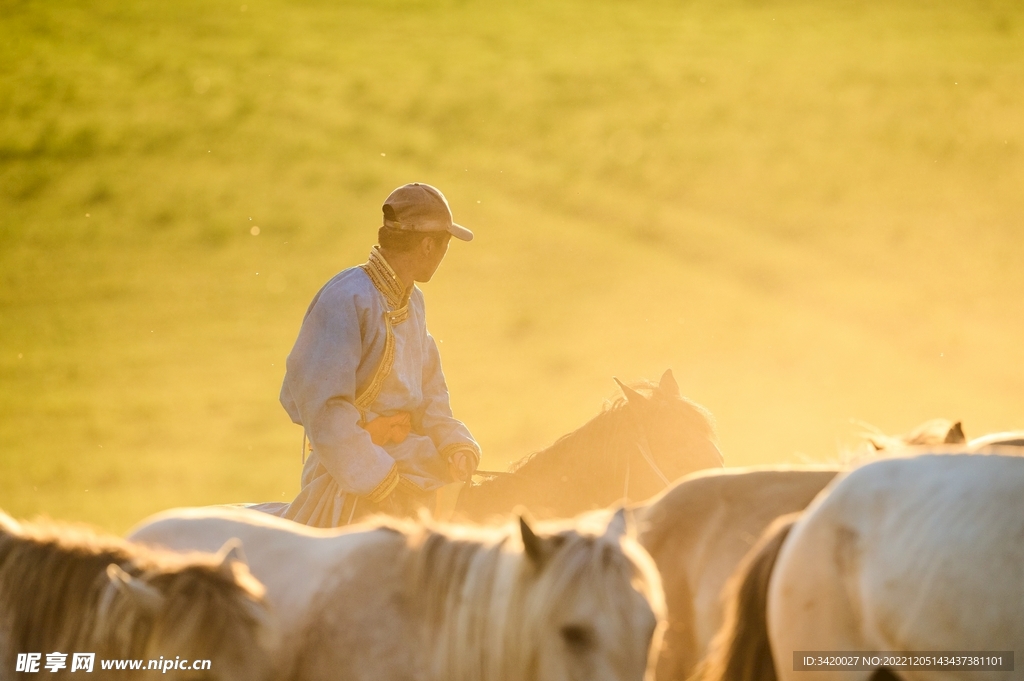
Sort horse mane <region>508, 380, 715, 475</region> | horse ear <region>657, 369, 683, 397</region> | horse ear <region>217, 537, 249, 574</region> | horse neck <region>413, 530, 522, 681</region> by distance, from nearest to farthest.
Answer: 1. horse ear <region>217, 537, 249, 574</region>
2. horse neck <region>413, 530, 522, 681</region>
3. horse mane <region>508, 380, 715, 475</region>
4. horse ear <region>657, 369, 683, 397</region>

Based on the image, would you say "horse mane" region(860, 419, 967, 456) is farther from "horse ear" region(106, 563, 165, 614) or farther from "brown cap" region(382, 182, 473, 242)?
"horse ear" region(106, 563, 165, 614)

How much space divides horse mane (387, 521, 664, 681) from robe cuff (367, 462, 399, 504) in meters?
1.68

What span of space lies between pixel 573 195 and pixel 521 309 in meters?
12.8

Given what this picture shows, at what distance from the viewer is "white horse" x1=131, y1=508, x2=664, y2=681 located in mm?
2736

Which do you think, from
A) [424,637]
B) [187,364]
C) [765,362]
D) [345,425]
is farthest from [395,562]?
[187,364]

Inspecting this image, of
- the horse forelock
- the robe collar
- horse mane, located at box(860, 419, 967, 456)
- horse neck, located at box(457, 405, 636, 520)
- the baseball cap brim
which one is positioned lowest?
horse neck, located at box(457, 405, 636, 520)

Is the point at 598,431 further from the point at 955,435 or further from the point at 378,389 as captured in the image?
the point at 955,435

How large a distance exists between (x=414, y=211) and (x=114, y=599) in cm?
279

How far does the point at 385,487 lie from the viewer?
4.82 metres

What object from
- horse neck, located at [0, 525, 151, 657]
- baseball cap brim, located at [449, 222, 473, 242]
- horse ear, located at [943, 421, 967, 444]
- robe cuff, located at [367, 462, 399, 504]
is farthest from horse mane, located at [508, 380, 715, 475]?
horse neck, located at [0, 525, 151, 657]

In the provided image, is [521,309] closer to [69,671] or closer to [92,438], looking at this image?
[92,438]

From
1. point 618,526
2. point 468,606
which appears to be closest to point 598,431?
point 618,526

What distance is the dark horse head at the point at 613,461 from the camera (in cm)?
562

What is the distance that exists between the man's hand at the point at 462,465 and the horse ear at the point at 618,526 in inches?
93.0
